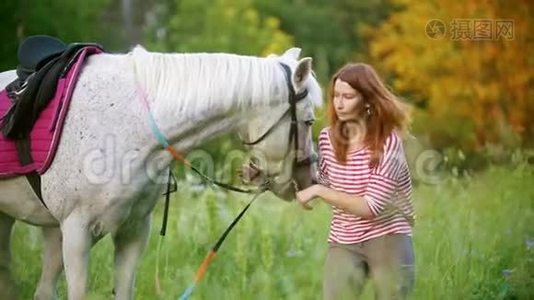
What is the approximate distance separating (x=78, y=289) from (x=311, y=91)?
94cm

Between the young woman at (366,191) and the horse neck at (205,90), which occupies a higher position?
the horse neck at (205,90)

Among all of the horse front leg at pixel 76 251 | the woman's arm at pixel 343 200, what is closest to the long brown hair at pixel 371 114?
the woman's arm at pixel 343 200

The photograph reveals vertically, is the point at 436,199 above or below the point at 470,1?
below

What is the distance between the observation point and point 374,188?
8.71 ft

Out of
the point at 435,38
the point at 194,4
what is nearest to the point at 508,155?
the point at 435,38

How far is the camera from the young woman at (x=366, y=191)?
8.75ft

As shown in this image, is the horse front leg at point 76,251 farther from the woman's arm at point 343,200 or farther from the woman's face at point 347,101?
the woman's face at point 347,101

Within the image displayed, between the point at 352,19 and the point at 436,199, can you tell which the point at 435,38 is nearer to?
the point at 352,19

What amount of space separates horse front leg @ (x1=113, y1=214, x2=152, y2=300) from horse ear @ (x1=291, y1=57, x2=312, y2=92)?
0.66 meters

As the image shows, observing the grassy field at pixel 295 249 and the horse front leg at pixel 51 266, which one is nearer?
the horse front leg at pixel 51 266

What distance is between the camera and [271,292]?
371cm

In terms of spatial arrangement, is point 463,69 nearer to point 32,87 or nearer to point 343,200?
point 343,200

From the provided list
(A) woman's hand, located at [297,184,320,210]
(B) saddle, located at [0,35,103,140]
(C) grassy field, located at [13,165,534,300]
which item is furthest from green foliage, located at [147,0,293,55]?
(A) woman's hand, located at [297,184,320,210]

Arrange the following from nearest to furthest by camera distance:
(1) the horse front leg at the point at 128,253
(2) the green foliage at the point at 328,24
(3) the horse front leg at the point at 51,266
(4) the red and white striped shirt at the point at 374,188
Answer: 1. (4) the red and white striped shirt at the point at 374,188
2. (1) the horse front leg at the point at 128,253
3. (3) the horse front leg at the point at 51,266
4. (2) the green foliage at the point at 328,24
